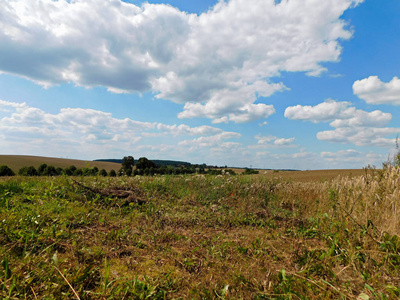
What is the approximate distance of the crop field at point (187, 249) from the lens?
2.29 m

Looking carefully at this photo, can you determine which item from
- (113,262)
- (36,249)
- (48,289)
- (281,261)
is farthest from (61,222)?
(281,261)

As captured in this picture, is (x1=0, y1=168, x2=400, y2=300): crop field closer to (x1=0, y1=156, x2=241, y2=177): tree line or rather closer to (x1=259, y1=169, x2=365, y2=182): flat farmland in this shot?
(x1=0, y1=156, x2=241, y2=177): tree line

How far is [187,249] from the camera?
11.5ft

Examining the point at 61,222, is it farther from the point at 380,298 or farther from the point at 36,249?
the point at 380,298

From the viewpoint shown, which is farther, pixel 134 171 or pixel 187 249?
pixel 134 171

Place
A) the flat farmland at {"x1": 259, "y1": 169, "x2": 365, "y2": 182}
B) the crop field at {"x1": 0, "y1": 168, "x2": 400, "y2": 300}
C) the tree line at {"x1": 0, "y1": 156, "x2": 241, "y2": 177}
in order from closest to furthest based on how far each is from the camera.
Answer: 1. the crop field at {"x1": 0, "y1": 168, "x2": 400, "y2": 300}
2. the tree line at {"x1": 0, "y1": 156, "x2": 241, "y2": 177}
3. the flat farmland at {"x1": 259, "y1": 169, "x2": 365, "y2": 182}

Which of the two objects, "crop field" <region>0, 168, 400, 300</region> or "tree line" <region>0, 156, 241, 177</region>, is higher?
"tree line" <region>0, 156, 241, 177</region>

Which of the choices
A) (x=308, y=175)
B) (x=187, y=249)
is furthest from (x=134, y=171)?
(x=308, y=175)

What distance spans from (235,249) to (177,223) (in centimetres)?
181

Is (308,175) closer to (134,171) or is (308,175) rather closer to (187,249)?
(134,171)

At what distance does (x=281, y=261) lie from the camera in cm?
326

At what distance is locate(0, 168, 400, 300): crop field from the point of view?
2287 millimetres

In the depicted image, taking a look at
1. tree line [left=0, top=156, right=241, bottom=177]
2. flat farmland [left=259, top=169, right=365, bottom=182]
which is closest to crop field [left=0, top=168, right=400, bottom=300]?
tree line [left=0, top=156, right=241, bottom=177]

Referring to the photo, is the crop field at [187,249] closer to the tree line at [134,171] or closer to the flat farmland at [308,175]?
the tree line at [134,171]
